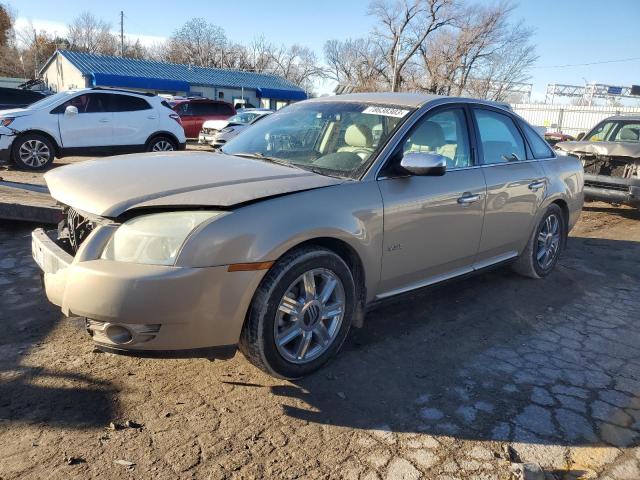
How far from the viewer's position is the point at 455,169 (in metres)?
3.89

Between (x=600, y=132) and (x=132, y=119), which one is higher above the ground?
(x=600, y=132)

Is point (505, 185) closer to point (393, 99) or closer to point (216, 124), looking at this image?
point (393, 99)

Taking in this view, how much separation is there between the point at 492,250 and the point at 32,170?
945 centimetres

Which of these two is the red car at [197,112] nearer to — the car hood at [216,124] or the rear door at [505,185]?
the car hood at [216,124]

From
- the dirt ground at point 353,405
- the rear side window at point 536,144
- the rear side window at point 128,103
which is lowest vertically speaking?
the dirt ground at point 353,405

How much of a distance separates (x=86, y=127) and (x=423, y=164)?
9.55 meters

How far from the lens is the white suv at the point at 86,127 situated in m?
10.2

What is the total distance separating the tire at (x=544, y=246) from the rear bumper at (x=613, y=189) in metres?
3.71

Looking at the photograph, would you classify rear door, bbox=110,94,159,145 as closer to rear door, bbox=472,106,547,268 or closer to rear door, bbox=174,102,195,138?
rear door, bbox=174,102,195,138

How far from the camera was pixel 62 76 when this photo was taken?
147ft

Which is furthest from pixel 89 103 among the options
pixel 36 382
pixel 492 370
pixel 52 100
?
pixel 492 370

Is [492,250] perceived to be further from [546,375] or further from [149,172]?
[149,172]

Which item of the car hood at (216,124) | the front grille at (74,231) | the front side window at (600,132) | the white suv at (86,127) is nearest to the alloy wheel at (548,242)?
the front grille at (74,231)

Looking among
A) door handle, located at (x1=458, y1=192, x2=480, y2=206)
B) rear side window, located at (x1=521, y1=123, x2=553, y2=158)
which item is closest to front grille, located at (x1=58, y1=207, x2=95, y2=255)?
door handle, located at (x1=458, y1=192, x2=480, y2=206)
